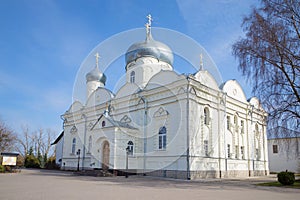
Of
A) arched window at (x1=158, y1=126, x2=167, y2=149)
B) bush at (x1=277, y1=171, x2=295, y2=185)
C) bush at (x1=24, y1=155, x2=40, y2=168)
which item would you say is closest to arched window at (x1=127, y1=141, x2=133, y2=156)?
arched window at (x1=158, y1=126, x2=167, y2=149)

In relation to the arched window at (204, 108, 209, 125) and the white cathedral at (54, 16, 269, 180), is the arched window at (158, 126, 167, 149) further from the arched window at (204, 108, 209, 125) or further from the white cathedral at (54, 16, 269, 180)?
the arched window at (204, 108, 209, 125)

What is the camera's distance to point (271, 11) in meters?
15.0

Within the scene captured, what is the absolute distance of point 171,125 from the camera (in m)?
20.4

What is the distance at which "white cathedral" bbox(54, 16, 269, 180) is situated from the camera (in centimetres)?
1983

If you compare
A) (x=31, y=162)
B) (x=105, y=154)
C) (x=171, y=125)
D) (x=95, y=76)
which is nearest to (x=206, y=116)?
(x=171, y=125)

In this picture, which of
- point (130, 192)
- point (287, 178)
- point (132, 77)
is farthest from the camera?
point (132, 77)

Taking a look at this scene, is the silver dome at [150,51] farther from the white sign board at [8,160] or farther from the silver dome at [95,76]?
the white sign board at [8,160]

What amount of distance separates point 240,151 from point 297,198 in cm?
1527

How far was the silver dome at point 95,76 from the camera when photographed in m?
32.3

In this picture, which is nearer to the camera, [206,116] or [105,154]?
[206,116]

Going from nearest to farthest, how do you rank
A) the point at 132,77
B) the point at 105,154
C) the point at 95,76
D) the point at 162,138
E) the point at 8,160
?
1. the point at 162,138
2. the point at 105,154
3. the point at 8,160
4. the point at 132,77
5. the point at 95,76

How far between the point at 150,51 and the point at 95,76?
9248mm

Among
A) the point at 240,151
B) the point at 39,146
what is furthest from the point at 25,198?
the point at 39,146

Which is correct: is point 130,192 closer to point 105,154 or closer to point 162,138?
point 162,138
